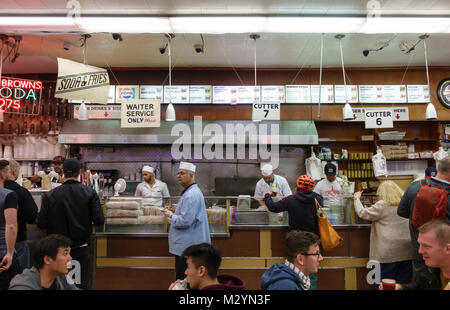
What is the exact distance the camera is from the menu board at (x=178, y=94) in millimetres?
7217

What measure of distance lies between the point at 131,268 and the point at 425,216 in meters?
3.45

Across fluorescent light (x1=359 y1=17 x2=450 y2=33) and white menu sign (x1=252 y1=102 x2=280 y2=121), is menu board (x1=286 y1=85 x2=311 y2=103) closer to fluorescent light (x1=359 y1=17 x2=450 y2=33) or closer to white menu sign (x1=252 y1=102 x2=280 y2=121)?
white menu sign (x1=252 y1=102 x2=280 y2=121)

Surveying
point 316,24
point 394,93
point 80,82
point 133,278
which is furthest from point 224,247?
point 394,93

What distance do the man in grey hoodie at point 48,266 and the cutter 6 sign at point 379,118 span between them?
5.49 metres

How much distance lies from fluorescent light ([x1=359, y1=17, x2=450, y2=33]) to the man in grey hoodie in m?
4.30

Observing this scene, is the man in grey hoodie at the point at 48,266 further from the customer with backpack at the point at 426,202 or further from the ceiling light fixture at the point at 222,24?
the ceiling light fixture at the point at 222,24

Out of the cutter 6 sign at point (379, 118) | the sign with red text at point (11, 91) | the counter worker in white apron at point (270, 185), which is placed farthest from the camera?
the sign with red text at point (11, 91)

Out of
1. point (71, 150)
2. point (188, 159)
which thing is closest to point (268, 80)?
point (188, 159)

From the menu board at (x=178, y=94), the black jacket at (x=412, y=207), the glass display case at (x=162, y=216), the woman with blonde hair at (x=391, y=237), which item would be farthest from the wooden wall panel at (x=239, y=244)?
the menu board at (x=178, y=94)

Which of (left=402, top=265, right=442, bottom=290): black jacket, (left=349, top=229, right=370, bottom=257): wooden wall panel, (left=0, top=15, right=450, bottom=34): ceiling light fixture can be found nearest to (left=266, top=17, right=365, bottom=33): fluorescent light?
(left=0, top=15, right=450, bottom=34): ceiling light fixture

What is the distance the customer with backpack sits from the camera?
2.96 metres

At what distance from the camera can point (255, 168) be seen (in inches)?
303
